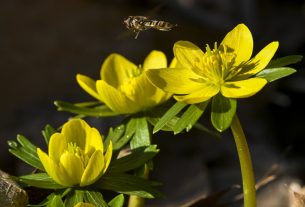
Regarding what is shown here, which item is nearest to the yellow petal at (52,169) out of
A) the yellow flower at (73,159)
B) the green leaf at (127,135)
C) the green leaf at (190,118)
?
the yellow flower at (73,159)

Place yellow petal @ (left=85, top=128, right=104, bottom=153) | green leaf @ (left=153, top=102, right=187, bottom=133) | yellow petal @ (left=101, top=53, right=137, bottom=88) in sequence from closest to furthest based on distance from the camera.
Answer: green leaf @ (left=153, top=102, right=187, bottom=133), yellow petal @ (left=85, top=128, right=104, bottom=153), yellow petal @ (left=101, top=53, right=137, bottom=88)

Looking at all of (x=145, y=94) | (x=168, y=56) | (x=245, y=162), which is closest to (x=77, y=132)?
(x=145, y=94)

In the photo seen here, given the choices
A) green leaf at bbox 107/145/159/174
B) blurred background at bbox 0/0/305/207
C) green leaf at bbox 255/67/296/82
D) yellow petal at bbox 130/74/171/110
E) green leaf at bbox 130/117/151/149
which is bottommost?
blurred background at bbox 0/0/305/207

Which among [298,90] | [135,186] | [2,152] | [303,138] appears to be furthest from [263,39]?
[135,186]

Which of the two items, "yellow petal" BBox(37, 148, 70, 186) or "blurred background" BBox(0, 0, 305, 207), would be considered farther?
"blurred background" BBox(0, 0, 305, 207)

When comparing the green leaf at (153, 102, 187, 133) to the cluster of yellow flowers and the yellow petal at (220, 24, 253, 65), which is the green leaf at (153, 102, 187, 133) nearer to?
the cluster of yellow flowers

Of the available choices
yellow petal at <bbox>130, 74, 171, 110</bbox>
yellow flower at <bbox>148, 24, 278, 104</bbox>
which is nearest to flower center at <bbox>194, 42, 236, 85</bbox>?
yellow flower at <bbox>148, 24, 278, 104</bbox>

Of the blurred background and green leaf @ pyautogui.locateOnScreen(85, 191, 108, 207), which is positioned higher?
green leaf @ pyautogui.locateOnScreen(85, 191, 108, 207)
